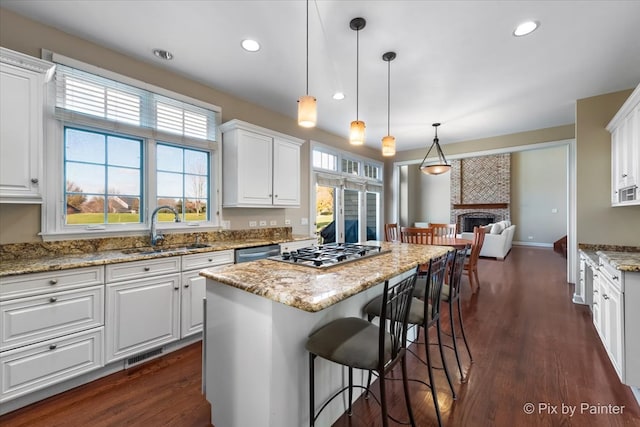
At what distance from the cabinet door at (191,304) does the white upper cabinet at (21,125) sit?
4.09ft

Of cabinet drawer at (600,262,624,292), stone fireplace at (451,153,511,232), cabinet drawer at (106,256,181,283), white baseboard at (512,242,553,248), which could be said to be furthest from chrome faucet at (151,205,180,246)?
white baseboard at (512,242,553,248)

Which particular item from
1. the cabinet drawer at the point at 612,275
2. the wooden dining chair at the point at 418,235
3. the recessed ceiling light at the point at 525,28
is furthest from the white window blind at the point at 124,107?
the cabinet drawer at the point at 612,275

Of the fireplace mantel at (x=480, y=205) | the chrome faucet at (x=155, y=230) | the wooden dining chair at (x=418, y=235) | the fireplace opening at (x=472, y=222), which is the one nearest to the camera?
the chrome faucet at (x=155, y=230)

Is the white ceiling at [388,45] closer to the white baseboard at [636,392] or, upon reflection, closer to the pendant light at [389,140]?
the pendant light at [389,140]

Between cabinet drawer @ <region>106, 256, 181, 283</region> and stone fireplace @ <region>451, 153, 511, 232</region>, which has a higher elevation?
stone fireplace @ <region>451, 153, 511, 232</region>

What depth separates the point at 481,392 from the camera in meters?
1.93

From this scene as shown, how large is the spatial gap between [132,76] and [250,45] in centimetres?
126

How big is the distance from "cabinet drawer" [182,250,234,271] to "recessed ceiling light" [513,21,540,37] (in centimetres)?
328

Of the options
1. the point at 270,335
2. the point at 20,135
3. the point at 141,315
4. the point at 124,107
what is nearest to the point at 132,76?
the point at 124,107

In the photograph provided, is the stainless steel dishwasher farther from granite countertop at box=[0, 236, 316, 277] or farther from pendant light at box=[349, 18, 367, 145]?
pendant light at box=[349, 18, 367, 145]

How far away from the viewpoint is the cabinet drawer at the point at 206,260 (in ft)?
8.44

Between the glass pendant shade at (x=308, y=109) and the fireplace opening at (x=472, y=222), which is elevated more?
the glass pendant shade at (x=308, y=109)

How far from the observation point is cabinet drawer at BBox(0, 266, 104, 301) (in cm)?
173

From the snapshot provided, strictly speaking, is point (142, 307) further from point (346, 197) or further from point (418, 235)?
point (346, 197)
